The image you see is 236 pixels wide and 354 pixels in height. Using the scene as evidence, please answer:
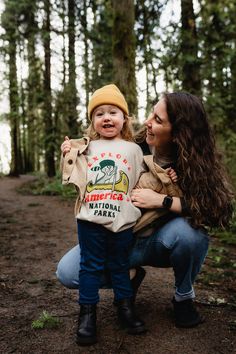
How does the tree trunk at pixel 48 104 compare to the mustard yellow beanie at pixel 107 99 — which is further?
the tree trunk at pixel 48 104

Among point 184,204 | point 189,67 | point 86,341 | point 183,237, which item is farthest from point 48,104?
point 86,341

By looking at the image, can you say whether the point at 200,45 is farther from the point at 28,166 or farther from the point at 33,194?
the point at 28,166

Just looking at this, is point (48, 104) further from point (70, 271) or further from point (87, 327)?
point (87, 327)

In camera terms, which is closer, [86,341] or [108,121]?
[86,341]

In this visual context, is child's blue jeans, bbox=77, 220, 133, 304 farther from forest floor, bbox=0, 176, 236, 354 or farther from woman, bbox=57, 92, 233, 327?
forest floor, bbox=0, 176, 236, 354

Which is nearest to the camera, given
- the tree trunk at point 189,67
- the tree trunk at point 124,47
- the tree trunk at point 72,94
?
the tree trunk at point 124,47

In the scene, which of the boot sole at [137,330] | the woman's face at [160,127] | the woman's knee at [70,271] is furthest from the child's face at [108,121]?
the boot sole at [137,330]

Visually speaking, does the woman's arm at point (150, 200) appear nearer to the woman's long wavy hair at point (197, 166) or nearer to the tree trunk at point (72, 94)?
the woman's long wavy hair at point (197, 166)

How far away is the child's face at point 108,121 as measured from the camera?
2.71 meters

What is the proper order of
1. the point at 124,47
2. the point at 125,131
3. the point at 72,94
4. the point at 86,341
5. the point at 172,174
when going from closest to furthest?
1. the point at 86,341
2. the point at 172,174
3. the point at 125,131
4. the point at 124,47
5. the point at 72,94

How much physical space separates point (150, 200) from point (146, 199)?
28 mm

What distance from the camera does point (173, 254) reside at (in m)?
2.60

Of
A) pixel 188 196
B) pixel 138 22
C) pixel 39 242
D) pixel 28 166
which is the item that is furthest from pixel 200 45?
pixel 28 166

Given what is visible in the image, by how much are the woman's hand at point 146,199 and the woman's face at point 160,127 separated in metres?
0.39
